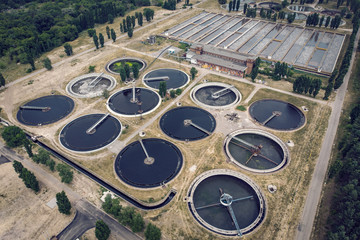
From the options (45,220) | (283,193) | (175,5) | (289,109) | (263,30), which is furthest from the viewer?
(175,5)

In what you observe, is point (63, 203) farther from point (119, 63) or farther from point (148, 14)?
point (148, 14)

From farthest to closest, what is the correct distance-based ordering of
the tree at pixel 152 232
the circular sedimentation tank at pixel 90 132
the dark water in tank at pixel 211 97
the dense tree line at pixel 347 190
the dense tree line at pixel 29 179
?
1. the dark water in tank at pixel 211 97
2. the circular sedimentation tank at pixel 90 132
3. the dense tree line at pixel 29 179
4. the tree at pixel 152 232
5. the dense tree line at pixel 347 190

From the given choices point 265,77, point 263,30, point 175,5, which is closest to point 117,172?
point 265,77

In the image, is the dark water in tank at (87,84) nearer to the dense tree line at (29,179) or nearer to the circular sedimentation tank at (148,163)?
the circular sedimentation tank at (148,163)

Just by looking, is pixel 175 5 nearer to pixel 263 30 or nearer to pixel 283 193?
pixel 263 30

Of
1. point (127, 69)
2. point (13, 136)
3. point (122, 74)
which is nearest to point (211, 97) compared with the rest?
point (127, 69)

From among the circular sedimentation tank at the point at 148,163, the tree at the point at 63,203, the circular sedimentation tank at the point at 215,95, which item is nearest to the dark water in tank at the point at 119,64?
the circular sedimentation tank at the point at 215,95
